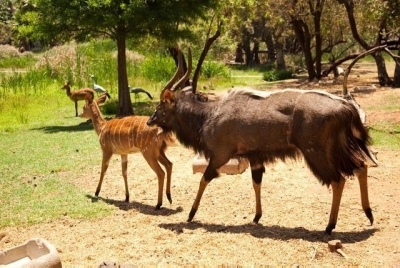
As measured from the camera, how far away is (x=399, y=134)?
1117 centimetres

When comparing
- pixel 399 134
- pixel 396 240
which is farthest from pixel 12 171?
pixel 399 134

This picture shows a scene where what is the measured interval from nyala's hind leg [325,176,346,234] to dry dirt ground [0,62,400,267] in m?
0.10

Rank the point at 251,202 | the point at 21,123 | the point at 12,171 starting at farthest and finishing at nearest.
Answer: the point at 21,123 < the point at 12,171 < the point at 251,202

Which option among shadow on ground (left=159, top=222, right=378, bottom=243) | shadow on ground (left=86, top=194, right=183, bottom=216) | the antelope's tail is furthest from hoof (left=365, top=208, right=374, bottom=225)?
shadow on ground (left=86, top=194, right=183, bottom=216)

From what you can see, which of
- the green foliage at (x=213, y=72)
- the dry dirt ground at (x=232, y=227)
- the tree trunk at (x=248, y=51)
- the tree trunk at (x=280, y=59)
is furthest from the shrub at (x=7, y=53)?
the dry dirt ground at (x=232, y=227)

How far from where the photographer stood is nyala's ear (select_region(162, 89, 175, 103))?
6.73 metres

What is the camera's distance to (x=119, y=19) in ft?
46.8

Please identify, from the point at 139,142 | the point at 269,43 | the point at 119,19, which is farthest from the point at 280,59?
the point at 139,142

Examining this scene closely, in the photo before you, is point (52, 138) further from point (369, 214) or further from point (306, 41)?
point (306, 41)

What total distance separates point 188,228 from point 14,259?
6.96 ft

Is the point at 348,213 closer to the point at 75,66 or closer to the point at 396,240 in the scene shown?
the point at 396,240

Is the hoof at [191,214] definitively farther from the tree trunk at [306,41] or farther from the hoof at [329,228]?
the tree trunk at [306,41]

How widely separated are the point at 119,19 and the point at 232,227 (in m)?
9.36

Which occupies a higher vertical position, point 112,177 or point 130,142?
point 130,142
